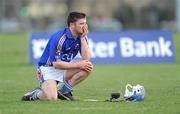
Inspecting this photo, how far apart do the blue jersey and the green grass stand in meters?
0.79

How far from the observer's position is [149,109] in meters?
12.4

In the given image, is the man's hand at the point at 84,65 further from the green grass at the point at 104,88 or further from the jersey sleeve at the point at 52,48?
the green grass at the point at 104,88

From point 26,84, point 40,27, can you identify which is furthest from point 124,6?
point 26,84

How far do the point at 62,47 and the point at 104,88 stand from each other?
325 cm

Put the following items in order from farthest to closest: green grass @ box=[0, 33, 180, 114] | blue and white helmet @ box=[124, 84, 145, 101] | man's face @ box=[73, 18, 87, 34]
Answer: man's face @ box=[73, 18, 87, 34], blue and white helmet @ box=[124, 84, 145, 101], green grass @ box=[0, 33, 180, 114]

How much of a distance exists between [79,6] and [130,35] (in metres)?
27.8

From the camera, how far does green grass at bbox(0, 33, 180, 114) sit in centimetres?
1241

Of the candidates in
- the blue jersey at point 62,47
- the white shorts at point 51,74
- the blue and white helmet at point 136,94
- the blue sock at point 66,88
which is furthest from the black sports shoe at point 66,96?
the blue and white helmet at point 136,94

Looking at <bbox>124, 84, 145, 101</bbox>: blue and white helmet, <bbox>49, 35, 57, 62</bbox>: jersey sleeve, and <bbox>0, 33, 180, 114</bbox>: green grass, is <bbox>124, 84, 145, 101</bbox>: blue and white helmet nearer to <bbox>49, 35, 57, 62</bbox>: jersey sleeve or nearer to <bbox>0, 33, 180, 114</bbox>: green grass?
<bbox>0, 33, 180, 114</bbox>: green grass

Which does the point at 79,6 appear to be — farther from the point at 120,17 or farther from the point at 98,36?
the point at 98,36

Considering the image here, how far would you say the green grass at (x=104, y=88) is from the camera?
40.7ft

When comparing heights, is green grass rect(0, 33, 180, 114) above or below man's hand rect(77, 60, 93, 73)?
below

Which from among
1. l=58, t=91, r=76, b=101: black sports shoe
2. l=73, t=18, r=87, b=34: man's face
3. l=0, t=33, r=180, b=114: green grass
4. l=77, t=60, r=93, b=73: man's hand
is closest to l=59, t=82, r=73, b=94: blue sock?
l=58, t=91, r=76, b=101: black sports shoe

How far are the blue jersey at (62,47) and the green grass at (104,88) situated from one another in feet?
2.59
